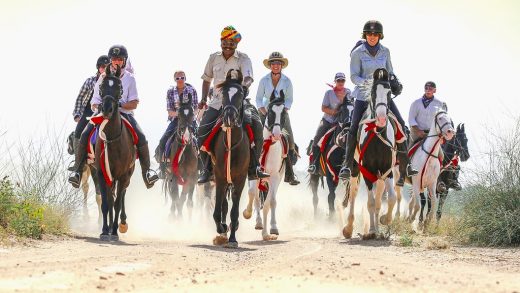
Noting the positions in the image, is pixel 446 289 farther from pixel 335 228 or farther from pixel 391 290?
pixel 335 228

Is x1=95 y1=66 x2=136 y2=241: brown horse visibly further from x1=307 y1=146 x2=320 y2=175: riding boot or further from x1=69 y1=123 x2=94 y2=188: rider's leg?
x1=307 y1=146 x2=320 y2=175: riding boot

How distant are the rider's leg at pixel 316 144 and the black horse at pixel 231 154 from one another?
6720mm

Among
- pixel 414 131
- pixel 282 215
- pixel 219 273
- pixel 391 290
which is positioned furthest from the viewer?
pixel 282 215

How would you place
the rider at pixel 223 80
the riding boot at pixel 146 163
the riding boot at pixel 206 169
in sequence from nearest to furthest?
the rider at pixel 223 80
the riding boot at pixel 206 169
the riding boot at pixel 146 163

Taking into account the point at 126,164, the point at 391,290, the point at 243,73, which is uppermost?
the point at 243,73

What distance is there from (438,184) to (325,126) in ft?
9.40

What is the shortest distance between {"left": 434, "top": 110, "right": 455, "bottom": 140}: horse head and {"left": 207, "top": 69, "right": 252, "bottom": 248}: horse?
5283mm

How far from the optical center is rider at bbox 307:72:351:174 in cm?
1970

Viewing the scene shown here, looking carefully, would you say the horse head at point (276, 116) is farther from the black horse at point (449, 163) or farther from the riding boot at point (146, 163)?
the black horse at point (449, 163)

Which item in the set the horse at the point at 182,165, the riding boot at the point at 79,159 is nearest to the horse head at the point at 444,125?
the horse at the point at 182,165

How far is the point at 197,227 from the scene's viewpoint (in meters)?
19.4

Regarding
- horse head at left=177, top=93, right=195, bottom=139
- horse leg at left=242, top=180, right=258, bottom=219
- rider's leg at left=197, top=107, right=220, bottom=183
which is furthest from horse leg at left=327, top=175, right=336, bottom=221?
rider's leg at left=197, top=107, right=220, bottom=183

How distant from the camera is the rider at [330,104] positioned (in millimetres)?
19703

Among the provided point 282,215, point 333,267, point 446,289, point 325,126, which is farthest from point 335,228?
point 446,289
